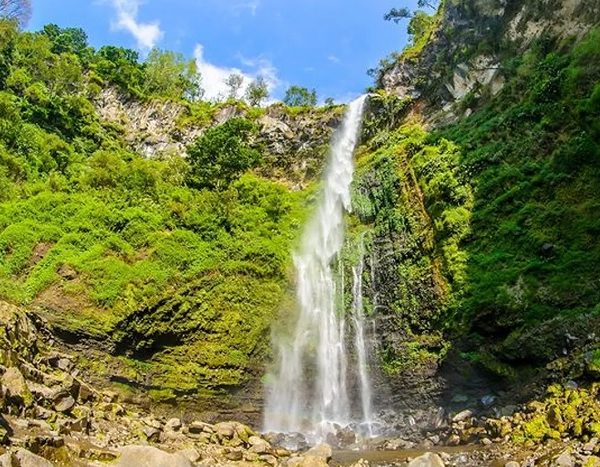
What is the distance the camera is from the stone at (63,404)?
13.4 metres

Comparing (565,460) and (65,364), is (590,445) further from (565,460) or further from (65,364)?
(65,364)

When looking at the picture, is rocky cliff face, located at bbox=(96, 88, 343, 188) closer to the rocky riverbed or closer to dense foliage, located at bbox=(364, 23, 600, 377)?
dense foliage, located at bbox=(364, 23, 600, 377)

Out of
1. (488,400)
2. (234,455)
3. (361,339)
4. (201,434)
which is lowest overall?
(234,455)

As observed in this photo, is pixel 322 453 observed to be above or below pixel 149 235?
below

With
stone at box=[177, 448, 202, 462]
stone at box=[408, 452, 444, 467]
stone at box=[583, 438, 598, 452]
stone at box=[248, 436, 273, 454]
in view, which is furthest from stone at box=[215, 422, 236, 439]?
stone at box=[583, 438, 598, 452]

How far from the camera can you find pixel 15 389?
483 inches

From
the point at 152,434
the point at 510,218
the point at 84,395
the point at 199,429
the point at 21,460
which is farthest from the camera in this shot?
the point at 510,218

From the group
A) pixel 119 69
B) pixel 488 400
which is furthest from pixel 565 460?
pixel 119 69

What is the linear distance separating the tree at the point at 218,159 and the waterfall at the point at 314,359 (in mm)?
6784

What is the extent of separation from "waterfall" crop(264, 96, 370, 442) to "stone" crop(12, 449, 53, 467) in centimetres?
1203

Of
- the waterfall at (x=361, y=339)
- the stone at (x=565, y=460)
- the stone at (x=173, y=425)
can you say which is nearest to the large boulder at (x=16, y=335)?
the stone at (x=173, y=425)

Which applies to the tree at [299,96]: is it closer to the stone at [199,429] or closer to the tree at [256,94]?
the tree at [256,94]

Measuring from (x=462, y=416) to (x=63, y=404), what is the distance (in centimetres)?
1173

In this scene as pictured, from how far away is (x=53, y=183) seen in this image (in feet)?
98.5
